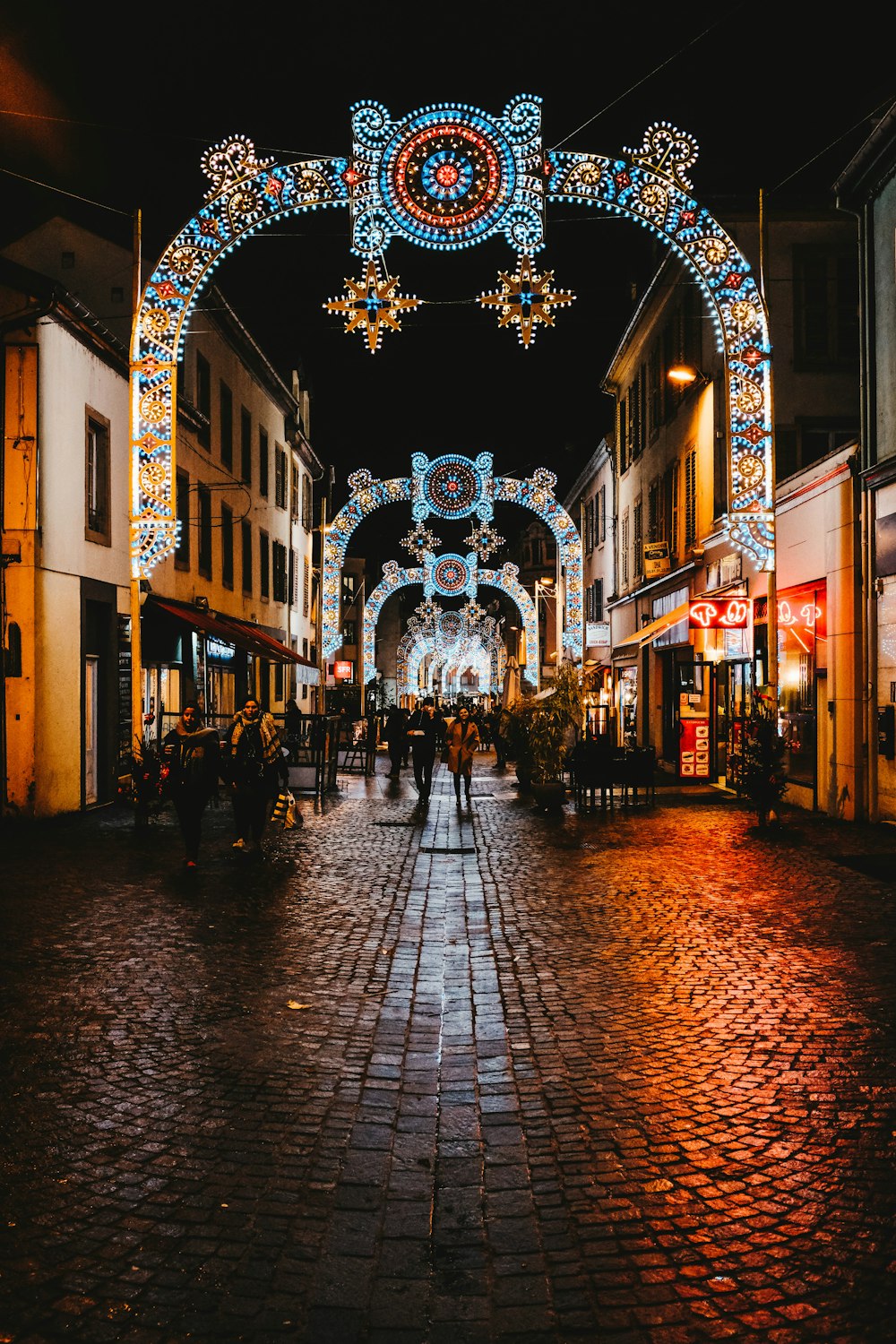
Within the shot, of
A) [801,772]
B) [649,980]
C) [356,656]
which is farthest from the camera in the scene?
[356,656]

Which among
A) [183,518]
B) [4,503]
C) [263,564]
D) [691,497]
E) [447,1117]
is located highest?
[691,497]

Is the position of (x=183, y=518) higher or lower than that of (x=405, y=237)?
lower

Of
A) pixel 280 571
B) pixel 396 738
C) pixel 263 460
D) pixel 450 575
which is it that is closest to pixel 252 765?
pixel 396 738

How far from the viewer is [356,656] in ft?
249

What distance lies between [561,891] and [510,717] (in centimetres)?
1056

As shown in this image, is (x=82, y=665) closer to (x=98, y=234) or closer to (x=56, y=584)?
(x=56, y=584)

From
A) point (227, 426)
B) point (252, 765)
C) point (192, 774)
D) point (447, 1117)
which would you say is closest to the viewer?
point (447, 1117)

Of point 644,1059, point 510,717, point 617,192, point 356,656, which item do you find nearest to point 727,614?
point 510,717

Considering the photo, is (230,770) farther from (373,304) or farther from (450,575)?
(450,575)

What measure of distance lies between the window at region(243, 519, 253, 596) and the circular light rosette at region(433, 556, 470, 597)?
8782 mm

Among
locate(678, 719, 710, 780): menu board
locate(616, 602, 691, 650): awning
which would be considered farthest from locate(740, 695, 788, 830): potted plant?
locate(616, 602, 691, 650): awning

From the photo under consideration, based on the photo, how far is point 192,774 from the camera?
11789 mm

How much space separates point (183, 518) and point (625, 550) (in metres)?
16.3

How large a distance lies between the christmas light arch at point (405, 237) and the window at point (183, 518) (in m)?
7.98
